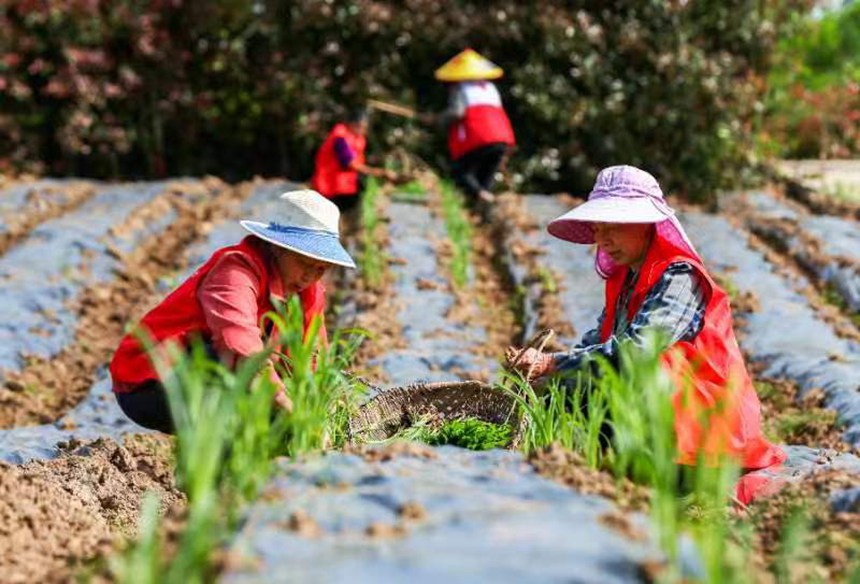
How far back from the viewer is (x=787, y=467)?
12.2ft

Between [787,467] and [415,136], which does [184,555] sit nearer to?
[787,467]

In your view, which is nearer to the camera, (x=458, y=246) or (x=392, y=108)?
(x=458, y=246)

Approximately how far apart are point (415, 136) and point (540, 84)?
1.22 m

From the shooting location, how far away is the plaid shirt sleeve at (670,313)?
3430 millimetres

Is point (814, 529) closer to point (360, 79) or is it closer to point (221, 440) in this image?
point (221, 440)

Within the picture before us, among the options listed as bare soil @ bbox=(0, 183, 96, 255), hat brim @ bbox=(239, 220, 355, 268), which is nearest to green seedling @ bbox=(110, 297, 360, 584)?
hat brim @ bbox=(239, 220, 355, 268)

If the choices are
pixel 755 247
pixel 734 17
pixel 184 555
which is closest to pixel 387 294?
pixel 755 247

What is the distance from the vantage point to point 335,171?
9.23 meters

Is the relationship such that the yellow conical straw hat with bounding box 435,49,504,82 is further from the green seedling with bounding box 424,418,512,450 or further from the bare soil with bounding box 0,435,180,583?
the green seedling with bounding box 424,418,512,450

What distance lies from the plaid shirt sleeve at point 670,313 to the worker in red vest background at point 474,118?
6226 millimetres

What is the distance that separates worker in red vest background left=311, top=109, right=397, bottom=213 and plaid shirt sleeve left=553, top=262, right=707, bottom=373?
18.5ft

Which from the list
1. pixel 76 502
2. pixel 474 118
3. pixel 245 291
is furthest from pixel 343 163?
pixel 76 502

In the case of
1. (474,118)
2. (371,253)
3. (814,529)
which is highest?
(474,118)

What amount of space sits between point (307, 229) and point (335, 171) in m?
5.68
